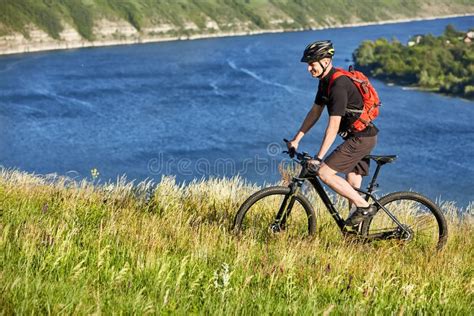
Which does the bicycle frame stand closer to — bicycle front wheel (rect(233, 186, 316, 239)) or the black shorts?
bicycle front wheel (rect(233, 186, 316, 239))

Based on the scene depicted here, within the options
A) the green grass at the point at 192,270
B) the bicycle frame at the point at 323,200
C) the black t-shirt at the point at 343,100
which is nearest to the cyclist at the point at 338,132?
the black t-shirt at the point at 343,100

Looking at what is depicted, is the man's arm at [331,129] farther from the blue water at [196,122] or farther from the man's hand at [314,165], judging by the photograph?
the blue water at [196,122]

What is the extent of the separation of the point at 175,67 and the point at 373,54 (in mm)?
42591

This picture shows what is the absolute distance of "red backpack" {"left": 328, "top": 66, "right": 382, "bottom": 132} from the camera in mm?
5781

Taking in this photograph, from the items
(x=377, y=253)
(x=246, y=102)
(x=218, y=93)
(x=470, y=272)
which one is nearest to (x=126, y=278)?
(x=377, y=253)

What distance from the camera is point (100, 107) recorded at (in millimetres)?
92562

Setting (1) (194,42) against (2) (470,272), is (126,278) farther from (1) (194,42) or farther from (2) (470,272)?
(1) (194,42)

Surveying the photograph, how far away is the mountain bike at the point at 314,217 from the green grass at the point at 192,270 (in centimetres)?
17

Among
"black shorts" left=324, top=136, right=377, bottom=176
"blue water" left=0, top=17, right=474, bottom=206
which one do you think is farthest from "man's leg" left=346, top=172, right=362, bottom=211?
"blue water" left=0, top=17, right=474, bottom=206

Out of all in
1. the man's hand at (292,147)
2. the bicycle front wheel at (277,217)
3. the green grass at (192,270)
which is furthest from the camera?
the man's hand at (292,147)

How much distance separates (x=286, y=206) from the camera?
241 inches

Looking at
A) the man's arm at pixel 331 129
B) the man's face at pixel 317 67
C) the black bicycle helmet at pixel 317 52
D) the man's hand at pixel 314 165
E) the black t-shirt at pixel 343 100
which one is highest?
the black bicycle helmet at pixel 317 52

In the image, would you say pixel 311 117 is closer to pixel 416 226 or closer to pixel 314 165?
pixel 314 165

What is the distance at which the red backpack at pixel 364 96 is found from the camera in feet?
19.0
